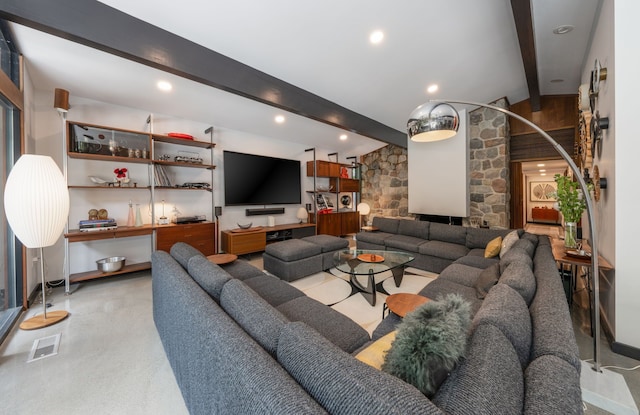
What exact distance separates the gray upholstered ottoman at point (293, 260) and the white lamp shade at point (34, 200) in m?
2.20

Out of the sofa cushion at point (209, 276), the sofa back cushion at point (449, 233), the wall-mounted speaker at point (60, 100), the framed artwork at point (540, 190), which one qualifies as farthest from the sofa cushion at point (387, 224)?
the framed artwork at point (540, 190)

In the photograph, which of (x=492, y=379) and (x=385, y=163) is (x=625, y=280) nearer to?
(x=492, y=379)

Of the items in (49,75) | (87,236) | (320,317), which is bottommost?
(320,317)

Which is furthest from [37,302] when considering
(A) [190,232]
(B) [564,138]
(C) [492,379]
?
(B) [564,138]

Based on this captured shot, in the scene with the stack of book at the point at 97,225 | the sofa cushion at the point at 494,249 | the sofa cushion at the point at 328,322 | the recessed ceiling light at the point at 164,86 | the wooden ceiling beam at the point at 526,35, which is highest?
the wooden ceiling beam at the point at 526,35

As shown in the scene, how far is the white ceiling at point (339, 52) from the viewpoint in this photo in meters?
2.21

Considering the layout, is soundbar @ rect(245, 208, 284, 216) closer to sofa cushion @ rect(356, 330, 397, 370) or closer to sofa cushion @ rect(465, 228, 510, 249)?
sofa cushion @ rect(465, 228, 510, 249)

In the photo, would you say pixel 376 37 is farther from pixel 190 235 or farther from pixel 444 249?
pixel 190 235

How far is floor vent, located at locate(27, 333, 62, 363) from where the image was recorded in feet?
5.97

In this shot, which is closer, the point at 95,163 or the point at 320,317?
the point at 320,317

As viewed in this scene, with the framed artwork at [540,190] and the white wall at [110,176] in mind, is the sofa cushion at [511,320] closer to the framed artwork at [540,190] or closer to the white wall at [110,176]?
Answer: the white wall at [110,176]

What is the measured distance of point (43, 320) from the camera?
2.24 m

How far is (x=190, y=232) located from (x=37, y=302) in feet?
5.52

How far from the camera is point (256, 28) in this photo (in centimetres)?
232
